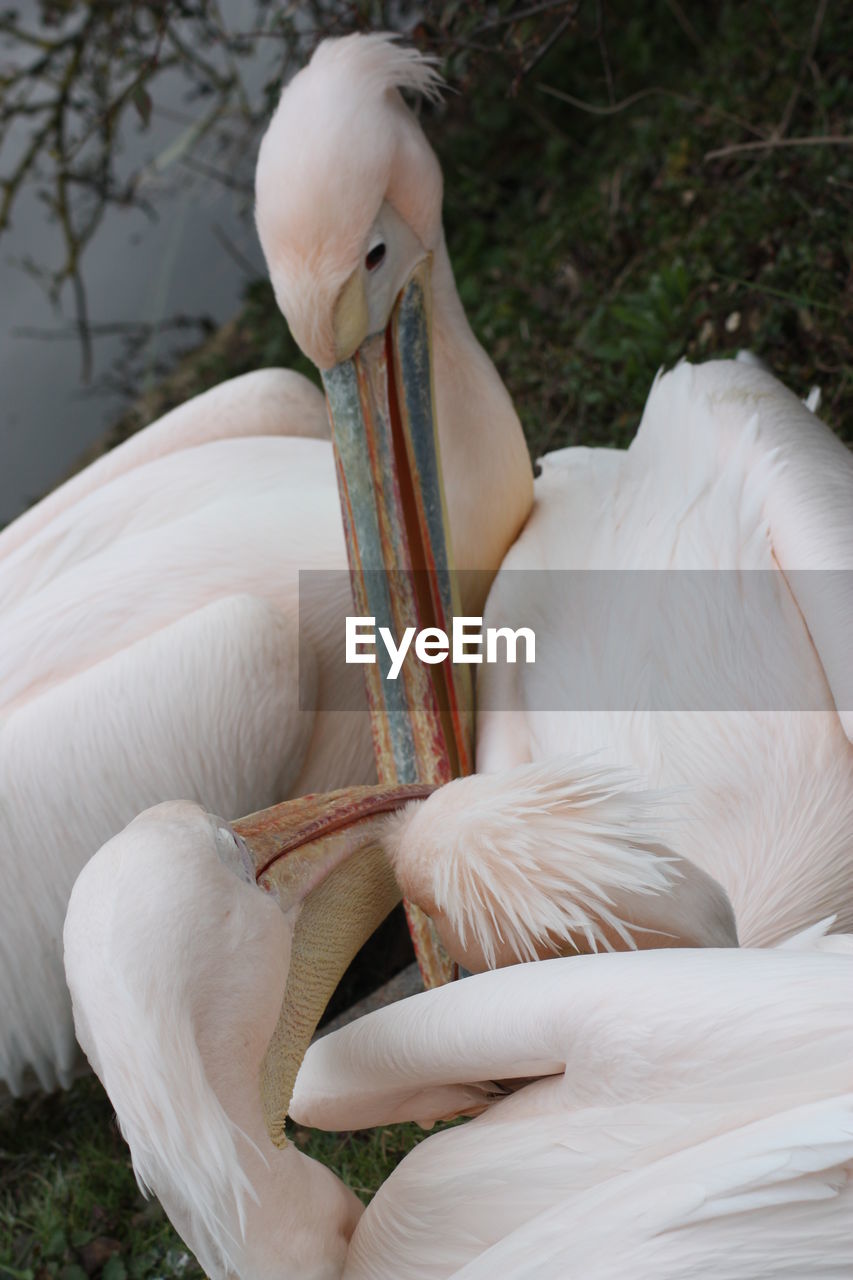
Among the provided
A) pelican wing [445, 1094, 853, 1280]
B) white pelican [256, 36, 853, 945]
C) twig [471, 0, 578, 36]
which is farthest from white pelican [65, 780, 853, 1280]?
twig [471, 0, 578, 36]

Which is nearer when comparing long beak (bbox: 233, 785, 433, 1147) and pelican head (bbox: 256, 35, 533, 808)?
long beak (bbox: 233, 785, 433, 1147)

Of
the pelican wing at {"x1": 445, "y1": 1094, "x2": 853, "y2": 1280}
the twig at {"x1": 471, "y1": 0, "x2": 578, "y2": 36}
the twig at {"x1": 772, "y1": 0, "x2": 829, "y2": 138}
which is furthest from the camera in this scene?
the twig at {"x1": 772, "y1": 0, "x2": 829, "y2": 138}

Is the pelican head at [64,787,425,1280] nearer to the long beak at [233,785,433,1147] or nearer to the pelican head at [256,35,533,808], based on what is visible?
the long beak at [233,785,433,1147]

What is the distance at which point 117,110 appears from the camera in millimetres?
3527

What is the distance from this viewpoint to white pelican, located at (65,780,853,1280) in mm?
1113

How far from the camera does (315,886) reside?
4.64 feet

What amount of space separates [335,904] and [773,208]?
2330 millimetres

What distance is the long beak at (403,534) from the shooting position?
1982 millimetres

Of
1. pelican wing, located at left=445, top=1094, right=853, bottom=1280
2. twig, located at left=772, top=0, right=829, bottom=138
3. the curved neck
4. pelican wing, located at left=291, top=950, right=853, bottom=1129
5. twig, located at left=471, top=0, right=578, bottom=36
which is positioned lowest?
pelican wing, located at left=445, top=1094, right=853, bottom=1280

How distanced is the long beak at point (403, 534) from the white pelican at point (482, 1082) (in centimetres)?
60

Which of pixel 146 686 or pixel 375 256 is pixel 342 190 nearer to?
pixel 375 256

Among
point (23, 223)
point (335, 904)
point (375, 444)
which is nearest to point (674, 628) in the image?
point (375, 444)

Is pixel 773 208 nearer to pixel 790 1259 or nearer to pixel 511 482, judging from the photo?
pixel 511 482

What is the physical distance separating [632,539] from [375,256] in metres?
0.54
